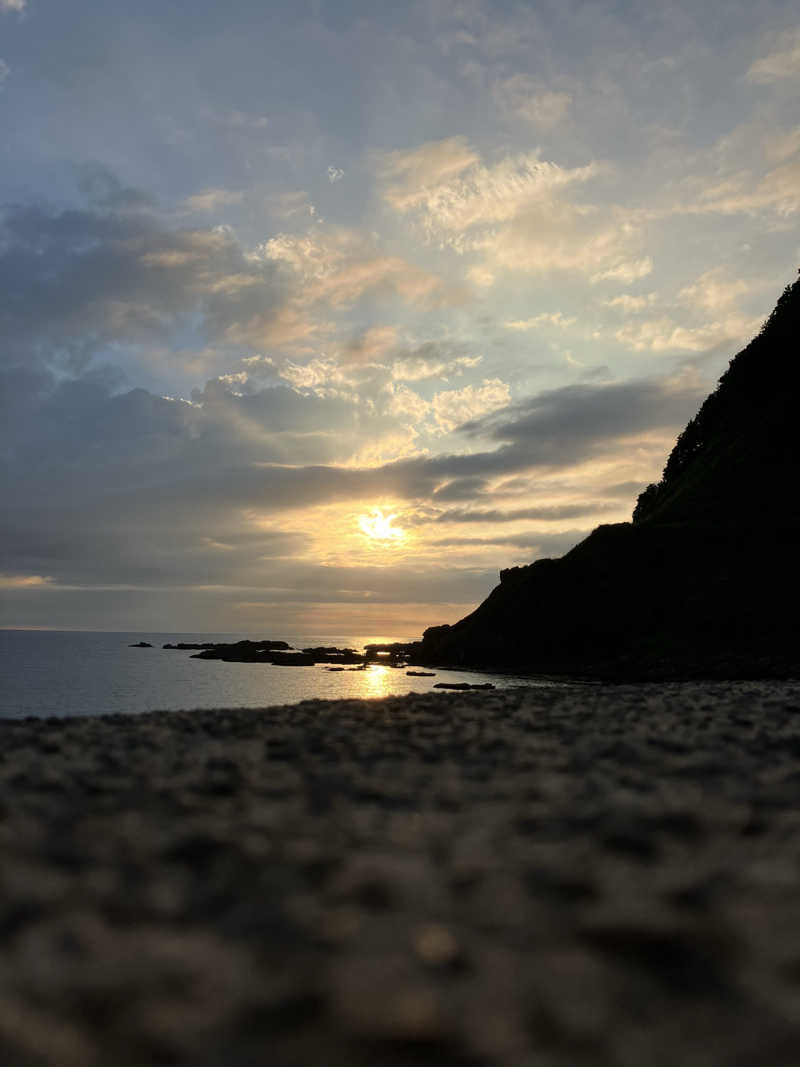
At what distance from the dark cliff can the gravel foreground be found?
5010cm

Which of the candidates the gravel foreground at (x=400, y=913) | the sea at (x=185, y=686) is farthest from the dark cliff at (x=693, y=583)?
the gravel foreground at (x=400, y=913)

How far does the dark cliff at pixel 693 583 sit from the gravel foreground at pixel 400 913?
5010 cm

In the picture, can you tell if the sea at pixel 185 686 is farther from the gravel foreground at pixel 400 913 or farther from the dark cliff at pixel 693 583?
the gravel foreground at pixel 400 913

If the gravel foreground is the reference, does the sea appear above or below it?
below

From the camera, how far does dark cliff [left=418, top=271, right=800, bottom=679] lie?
60.9 meters

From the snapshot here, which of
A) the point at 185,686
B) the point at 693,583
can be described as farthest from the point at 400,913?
the point at 185,686

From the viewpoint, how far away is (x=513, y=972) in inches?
145

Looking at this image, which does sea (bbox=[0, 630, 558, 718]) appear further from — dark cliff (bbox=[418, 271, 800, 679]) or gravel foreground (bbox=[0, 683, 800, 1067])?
gravel foreground (bbox=[0, 683, 800, 1067])

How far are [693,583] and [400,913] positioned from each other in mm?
69554

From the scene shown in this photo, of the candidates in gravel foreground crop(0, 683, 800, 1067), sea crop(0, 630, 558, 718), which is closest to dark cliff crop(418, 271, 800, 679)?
sea crop(0, 630, 558, 718)

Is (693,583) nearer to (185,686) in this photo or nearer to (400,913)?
(185,686)

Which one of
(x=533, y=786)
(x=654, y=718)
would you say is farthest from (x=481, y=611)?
(x=533, y=786)

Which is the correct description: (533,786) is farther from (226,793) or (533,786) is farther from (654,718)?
(654,718)

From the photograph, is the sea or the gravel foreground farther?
the sea
